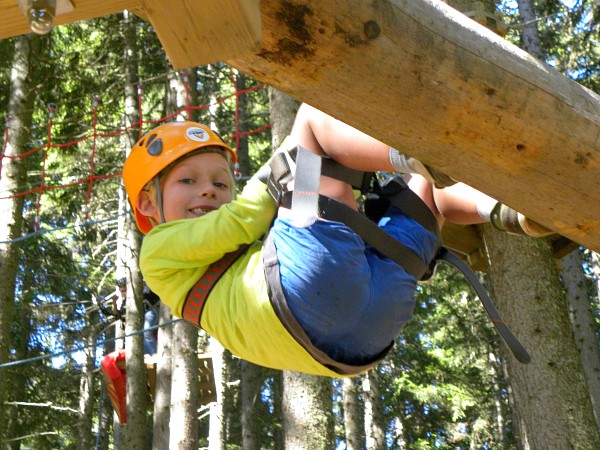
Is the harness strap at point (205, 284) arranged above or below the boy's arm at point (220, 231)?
below

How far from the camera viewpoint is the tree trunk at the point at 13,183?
409 inches

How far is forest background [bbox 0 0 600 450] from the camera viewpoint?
498cm

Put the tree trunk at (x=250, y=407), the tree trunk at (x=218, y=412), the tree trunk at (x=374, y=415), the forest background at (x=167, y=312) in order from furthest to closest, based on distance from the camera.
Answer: the tree trunk at (x=374, y=415), the tree trunk at (x=250, y=407), the tree trunk at (x=218, y=412), the forest background at (x=167, y=312)

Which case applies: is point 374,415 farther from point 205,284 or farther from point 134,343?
point 205,284

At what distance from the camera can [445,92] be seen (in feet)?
5.44

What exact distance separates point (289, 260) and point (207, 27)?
1001mm

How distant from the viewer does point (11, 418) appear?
53.5ft

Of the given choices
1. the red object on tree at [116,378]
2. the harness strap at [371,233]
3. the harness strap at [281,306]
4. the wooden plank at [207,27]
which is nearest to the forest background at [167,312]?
the red object on tree at [116,378]

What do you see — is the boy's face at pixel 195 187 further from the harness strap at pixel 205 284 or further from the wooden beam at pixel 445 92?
the wooden beam at pixel 445 92

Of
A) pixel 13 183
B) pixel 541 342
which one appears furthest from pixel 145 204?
pixel 13 183

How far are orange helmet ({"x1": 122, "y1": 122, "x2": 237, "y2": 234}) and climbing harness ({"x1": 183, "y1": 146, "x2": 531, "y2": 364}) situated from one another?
1.64 ft

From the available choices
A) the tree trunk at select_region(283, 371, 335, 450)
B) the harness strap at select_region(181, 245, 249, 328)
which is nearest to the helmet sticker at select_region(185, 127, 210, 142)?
the harness strap at select_region(181, 245, 249, 328)

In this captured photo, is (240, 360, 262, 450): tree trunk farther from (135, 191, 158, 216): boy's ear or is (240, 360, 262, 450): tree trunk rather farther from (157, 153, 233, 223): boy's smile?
(157, 153, 233, 223): boy's smile

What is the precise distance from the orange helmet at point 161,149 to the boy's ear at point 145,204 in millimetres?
17
